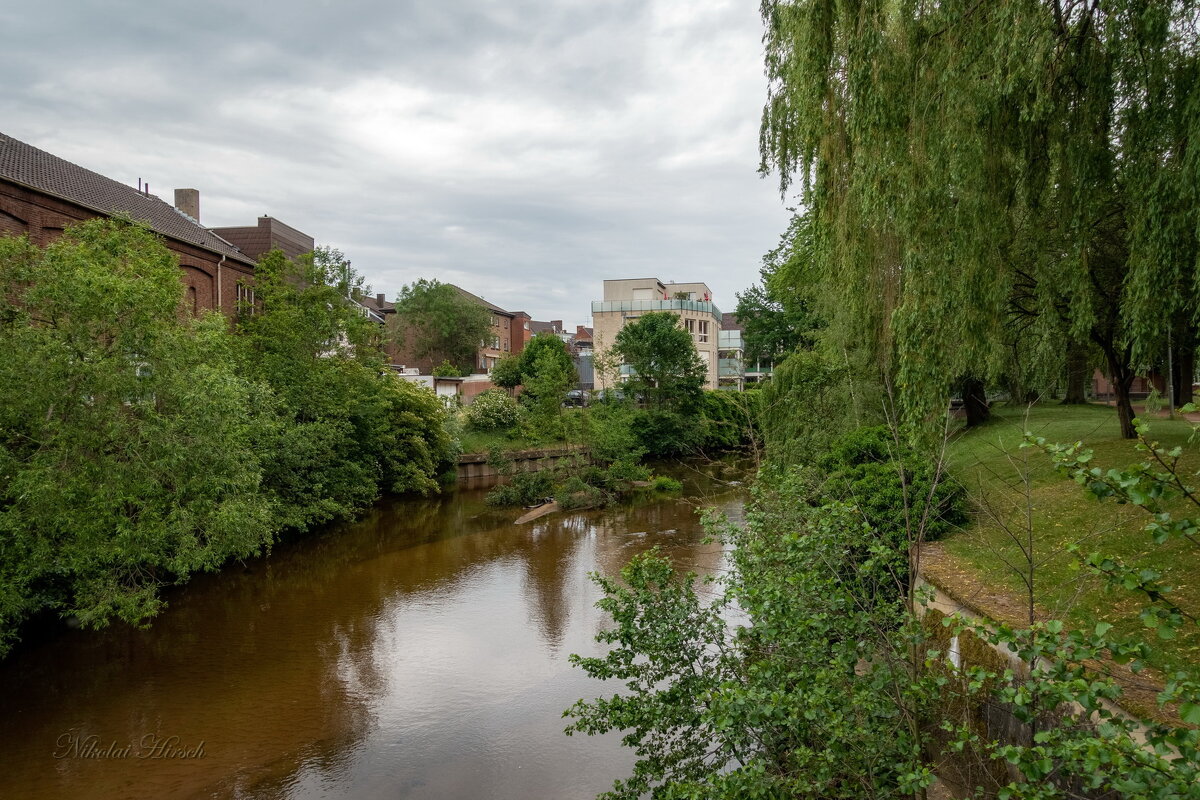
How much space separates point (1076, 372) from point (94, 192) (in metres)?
31.3

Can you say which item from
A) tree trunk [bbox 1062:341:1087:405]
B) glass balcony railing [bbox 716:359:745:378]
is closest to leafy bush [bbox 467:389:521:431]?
tree trunk [bbox 1062:341:1087:405]

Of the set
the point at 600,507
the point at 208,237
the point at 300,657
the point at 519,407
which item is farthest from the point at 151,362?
the point at 519,407

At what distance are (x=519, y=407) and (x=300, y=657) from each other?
2702cm

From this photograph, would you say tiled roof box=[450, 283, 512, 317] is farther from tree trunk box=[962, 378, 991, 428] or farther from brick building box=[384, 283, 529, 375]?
tree trunk box=[962, 378, 991, 428]

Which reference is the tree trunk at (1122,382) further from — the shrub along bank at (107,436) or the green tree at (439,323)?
the green tree at (439,323)

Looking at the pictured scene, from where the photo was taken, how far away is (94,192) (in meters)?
24.8

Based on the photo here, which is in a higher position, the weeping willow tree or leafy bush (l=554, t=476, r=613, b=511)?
the weeping willow tree

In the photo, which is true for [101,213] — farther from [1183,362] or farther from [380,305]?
[380,305]

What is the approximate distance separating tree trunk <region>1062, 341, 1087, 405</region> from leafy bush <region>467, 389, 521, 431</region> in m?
24.8

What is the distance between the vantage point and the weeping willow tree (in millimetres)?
6633

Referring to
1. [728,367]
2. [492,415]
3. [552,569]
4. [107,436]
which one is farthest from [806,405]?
[728,367]

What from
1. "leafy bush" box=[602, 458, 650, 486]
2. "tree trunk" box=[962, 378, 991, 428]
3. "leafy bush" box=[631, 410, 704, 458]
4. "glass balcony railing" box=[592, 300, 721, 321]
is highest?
"glass balcony railing" box=[592, 300, 721, 321]

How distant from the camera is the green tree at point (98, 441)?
37.9 feet

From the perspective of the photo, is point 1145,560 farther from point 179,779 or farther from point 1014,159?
point 179,779
